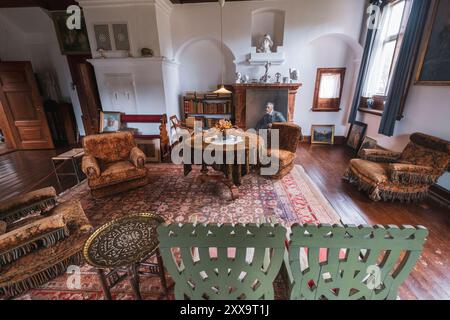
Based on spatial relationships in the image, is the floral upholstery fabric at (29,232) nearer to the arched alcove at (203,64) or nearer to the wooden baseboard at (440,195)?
the wooden baseboard at (440,195)

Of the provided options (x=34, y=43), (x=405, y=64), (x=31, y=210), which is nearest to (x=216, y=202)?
(x=31, y=210)

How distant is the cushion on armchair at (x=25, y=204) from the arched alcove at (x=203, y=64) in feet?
13.7

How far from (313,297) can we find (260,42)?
5.17 m

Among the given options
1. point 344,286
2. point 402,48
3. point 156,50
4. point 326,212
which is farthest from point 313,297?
point 156,50

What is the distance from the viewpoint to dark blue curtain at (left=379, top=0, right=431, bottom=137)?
2.99 m

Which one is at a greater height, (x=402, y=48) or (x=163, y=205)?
(x=402, y=48)

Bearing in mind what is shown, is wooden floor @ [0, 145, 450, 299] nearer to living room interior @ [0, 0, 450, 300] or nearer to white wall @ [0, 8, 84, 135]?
living room interior @ [0, 0, 450, 300]

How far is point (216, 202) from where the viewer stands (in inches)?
110

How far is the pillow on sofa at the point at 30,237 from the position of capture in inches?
56.4

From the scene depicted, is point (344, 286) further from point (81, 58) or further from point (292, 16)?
point (81, 58)

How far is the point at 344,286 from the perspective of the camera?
107 centimetres

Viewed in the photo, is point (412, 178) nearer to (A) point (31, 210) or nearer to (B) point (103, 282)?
(B) point (103, 282)

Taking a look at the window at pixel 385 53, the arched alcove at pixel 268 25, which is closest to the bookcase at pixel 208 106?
the arched alcove at pixel 268 25

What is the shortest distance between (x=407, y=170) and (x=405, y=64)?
1855mm
